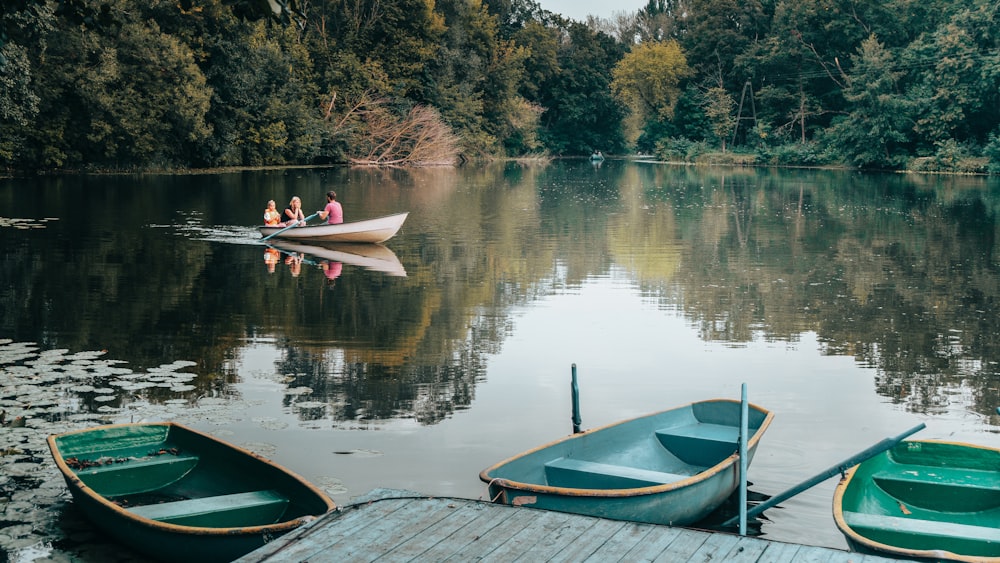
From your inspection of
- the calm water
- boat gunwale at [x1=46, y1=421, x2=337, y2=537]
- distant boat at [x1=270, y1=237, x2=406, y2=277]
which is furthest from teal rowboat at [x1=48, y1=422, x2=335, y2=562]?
distant boat at [x1=270, y1=237, x2=406, y2=277]

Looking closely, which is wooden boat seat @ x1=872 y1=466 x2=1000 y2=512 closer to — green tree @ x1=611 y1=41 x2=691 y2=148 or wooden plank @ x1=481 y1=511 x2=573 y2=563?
wooden plank @ x1=481 y1=511 x2=573 y2=563

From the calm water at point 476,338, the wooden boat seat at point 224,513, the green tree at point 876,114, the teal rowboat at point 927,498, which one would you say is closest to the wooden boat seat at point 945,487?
the teal rowboat at point 927,498

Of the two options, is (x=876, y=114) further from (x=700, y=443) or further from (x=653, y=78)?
(x=700, y=443)

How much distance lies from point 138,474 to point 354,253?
14.8m

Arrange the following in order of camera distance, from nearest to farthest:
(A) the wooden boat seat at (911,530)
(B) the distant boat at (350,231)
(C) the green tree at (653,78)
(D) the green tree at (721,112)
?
(A) the wooden boat seat at (911,530), (B) the distant boat at (350,231), (D) the green tree at (721,112), (C) the green tree at (653,78)

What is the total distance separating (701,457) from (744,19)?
81.2 metres

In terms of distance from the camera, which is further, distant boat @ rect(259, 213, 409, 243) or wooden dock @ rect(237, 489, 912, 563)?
distant boat @ rect(259, 213, 409, 243)

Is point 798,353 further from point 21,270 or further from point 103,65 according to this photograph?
point 103,65

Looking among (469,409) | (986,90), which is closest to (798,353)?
(469,409)

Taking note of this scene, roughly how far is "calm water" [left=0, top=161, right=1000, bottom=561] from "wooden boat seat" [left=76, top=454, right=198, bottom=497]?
32cm

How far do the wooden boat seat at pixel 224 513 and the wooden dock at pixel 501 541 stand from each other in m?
0.94

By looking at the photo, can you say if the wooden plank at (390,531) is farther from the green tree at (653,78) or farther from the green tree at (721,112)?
the green tree at (653,78)

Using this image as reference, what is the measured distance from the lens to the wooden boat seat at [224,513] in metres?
6.30

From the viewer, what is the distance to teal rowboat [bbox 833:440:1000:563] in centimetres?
595
